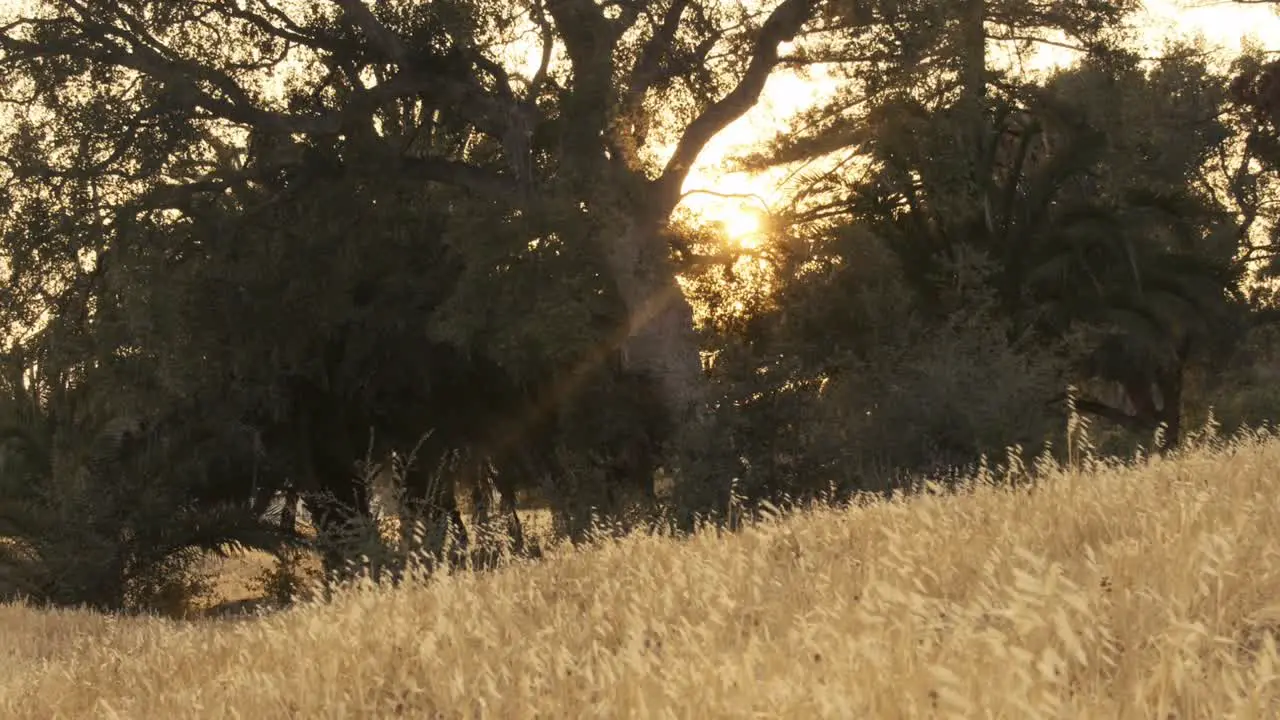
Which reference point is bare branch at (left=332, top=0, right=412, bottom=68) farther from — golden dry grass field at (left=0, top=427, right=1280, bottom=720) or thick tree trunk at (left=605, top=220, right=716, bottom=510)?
golden dry grass field at (left=0, top=427, right=1280, bottom=720)

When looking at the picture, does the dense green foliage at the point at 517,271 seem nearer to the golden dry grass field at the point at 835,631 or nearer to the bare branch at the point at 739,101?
the bare branch at the point at 739,101

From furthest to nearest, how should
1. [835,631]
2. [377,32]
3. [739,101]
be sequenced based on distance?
[739,101], [377,32], [835,631]

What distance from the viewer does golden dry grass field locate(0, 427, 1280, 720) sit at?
2.81m

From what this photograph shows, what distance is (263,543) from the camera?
2120cm

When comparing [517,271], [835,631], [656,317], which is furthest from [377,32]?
[835,631]

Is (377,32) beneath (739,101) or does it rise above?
above

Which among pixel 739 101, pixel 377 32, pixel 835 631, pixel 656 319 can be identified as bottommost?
pixel 835 631

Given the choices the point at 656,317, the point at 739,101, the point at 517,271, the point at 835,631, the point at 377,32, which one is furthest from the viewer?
the point at 739,101

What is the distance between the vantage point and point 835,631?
354 cm

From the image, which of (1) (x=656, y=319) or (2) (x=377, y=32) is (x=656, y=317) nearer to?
(1) (x=656, y=319)

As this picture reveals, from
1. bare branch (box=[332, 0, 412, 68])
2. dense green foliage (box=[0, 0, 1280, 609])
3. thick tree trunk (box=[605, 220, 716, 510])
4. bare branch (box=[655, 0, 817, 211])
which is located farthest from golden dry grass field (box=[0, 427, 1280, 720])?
bare branch (box=[655, 0, 817, 211])

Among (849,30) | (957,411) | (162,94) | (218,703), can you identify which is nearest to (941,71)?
(849,30)

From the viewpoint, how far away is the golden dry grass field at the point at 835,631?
111 inches

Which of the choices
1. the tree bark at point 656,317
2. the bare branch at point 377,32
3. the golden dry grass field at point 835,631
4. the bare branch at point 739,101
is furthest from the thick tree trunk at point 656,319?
the golden dry grass field at point 835,631
